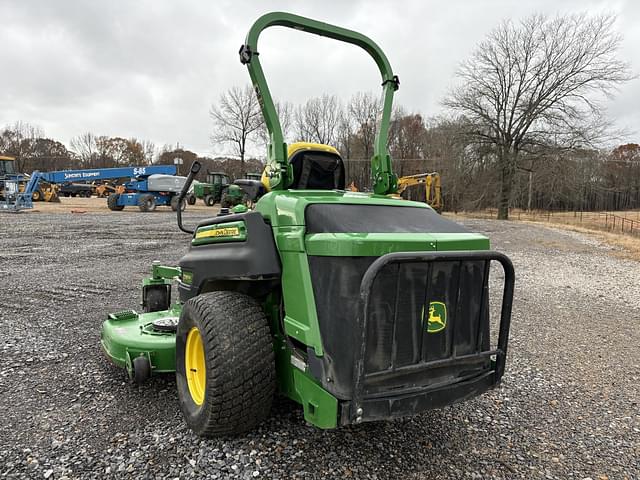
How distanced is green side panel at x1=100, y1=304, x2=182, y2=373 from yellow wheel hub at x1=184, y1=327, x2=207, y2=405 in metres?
0.28

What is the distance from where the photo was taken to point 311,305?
2127mm

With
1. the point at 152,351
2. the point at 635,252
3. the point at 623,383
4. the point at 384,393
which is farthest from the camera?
the point at 635,252

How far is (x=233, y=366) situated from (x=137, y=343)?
3.64 ft

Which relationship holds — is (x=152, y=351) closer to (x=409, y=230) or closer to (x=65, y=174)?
(x=409, y=230)

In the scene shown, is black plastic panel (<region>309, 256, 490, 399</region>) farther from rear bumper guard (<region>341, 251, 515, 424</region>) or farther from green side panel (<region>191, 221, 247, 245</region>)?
green side panel (<region>191, 221, 247, 245</region>)

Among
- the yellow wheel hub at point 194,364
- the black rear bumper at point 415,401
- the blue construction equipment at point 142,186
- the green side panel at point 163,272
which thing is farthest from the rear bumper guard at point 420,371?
the blue construction equipment at point 142,186

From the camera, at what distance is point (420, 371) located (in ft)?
7.04

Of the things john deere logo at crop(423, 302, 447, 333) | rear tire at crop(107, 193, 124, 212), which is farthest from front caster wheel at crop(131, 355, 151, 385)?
rear tire at crop(107, 193, 124, 212)

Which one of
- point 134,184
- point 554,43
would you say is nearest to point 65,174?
point 134,184

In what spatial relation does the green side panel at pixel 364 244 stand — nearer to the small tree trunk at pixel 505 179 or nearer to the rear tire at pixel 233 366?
the rear tire at pixel 233 366

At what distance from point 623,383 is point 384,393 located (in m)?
2.73

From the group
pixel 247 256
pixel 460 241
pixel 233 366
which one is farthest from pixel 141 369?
pixel 460 241

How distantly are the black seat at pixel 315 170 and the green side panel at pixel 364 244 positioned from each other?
99cm

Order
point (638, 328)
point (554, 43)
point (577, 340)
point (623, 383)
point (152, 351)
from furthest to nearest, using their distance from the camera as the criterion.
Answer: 1. point (554, 43)
2. point (638, 328)
3. point (577, 340)
4. point (623, 383)
5. point (152, 351)
